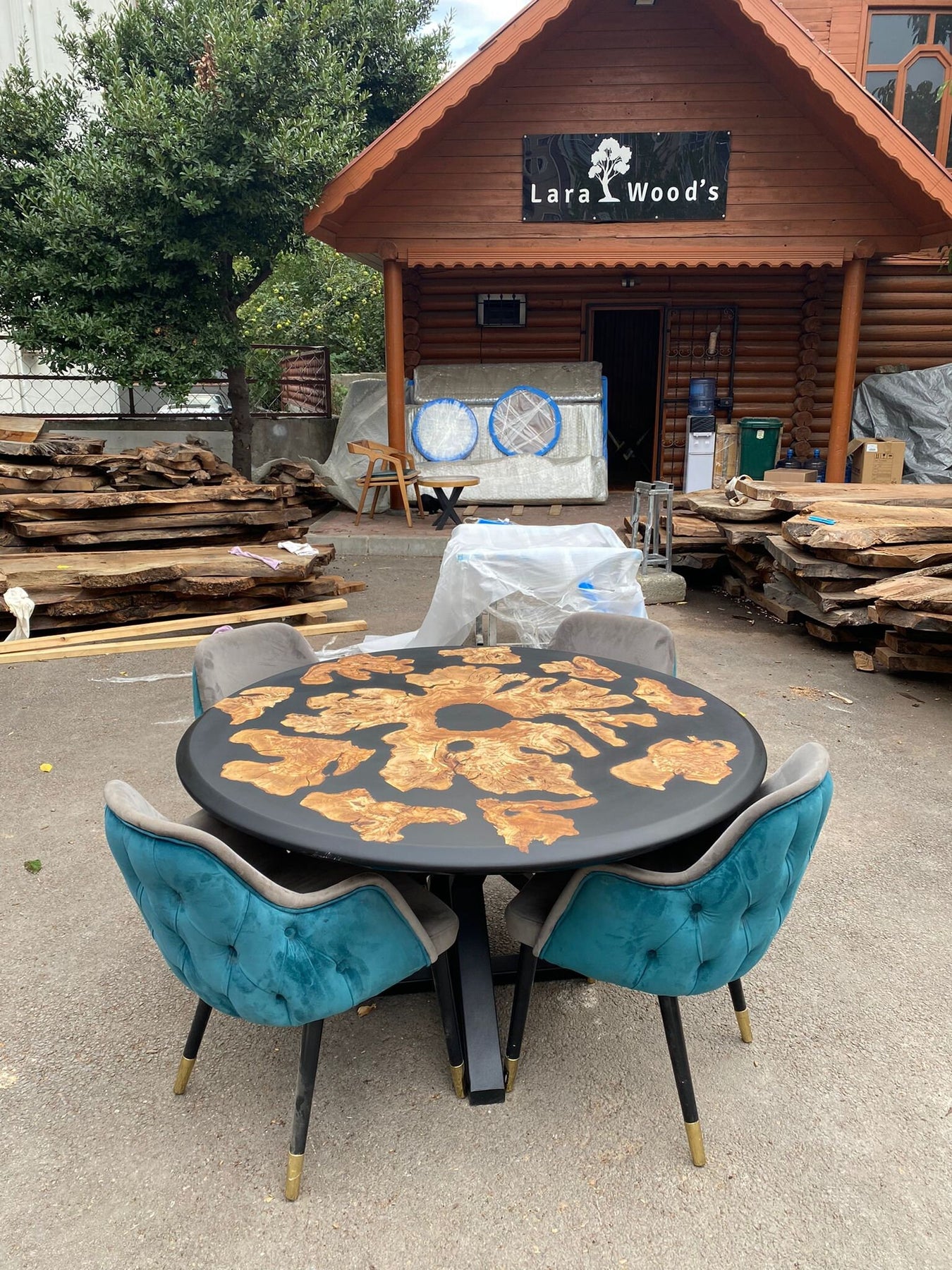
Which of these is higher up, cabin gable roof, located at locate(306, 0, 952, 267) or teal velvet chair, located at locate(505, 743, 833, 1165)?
cabin gable roof, located at locate(306, 0, 952, 267)

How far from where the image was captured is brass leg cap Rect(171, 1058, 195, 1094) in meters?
2.42

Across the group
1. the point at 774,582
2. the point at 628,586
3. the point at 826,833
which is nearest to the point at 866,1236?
the point at 826,833

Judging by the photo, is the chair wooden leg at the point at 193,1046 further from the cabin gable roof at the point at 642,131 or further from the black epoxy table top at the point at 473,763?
the cabin gable roof at the point at 642,131

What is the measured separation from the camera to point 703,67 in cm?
1029

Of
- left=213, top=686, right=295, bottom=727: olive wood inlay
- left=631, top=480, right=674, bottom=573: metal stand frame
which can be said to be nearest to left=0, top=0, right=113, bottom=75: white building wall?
left=631, top=480, right=674, bottom=573: metal stand frame

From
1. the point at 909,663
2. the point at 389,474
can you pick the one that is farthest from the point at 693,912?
the point at 389,474

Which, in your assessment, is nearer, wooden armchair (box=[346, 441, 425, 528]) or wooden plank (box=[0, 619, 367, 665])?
wooden plank (box=[0, 619, 367, 665])

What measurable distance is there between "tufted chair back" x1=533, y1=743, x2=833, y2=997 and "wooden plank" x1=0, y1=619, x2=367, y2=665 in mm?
4149

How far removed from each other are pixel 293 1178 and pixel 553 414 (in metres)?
10.9

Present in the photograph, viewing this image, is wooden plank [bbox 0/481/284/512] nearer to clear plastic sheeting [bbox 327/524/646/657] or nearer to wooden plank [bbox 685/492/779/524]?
clear plastic sheeting [bbox 327/524/646/657]

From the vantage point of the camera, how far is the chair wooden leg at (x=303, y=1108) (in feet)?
6.91

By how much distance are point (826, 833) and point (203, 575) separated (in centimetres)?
499

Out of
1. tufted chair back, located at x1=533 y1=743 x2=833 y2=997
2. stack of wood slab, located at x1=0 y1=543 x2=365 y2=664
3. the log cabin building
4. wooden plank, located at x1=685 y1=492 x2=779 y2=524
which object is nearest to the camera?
tufted chair back, located at x1=533 y1=743 x2=833 y2=997

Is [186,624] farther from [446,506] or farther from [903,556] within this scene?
[903,556]
